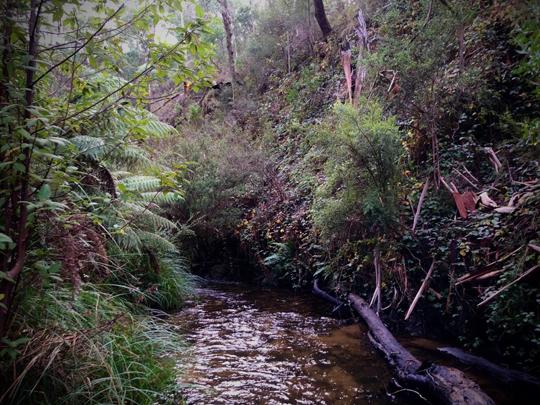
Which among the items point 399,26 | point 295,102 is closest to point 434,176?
point 399,26

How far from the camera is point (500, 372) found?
384 centimetres

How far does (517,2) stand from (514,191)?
103 inches

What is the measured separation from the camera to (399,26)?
9.33 meters

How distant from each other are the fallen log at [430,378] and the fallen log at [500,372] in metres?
0.66

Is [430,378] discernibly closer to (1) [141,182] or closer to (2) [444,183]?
(2) [444,183]

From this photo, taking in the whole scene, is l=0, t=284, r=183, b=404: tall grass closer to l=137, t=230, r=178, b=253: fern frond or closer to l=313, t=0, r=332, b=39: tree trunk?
l=137, t=230, r=178, b=253: fern frond

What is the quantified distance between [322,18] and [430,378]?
12.4 m

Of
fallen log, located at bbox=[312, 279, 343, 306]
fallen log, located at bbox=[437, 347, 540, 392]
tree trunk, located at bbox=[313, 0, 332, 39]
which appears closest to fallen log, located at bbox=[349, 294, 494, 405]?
fallen log, located at bbox=[437, 347, 540, 392]

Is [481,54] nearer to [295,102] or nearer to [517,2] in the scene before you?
[517,2]

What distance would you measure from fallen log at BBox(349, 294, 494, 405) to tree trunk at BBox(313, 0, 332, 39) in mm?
11364

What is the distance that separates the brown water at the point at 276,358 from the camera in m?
3.75

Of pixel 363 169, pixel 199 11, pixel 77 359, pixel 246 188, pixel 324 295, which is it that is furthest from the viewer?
pixel 246 188

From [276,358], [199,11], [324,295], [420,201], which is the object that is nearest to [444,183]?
[420,201]

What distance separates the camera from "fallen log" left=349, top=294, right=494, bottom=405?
315 centimetres
